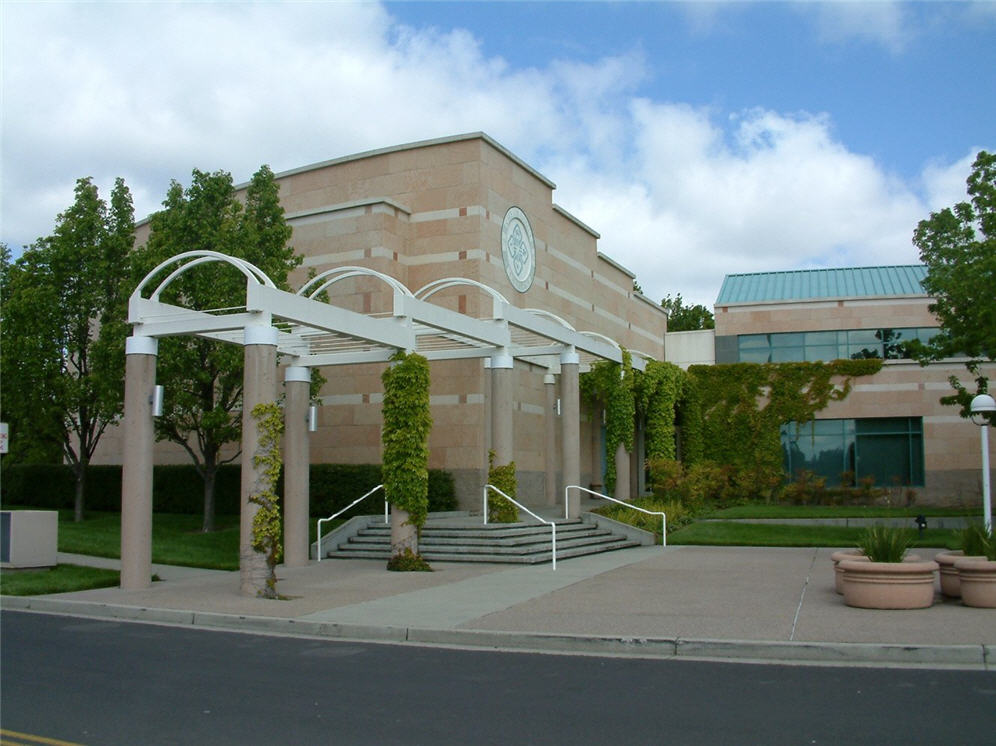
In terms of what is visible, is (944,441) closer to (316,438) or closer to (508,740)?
(316,438)

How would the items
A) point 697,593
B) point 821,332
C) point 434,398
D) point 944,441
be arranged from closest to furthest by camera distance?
point 697,593 < point 434,398 < point 944,441 < point 821,332

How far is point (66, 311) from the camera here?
25203 mm

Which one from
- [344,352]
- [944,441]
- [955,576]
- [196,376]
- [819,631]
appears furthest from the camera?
[944,441]

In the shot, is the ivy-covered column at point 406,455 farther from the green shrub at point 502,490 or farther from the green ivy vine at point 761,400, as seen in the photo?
the green ivy vine at point 761,400

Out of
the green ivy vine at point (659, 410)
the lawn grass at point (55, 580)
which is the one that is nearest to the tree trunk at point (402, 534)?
the lawn grass at point (55, 580)

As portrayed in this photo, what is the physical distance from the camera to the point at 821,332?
38.6 meters

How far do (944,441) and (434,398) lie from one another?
1792cm

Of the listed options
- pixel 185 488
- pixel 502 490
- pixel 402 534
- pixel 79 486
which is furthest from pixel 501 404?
pixel 79 486

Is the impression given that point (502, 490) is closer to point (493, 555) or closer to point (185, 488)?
point (493, 555)

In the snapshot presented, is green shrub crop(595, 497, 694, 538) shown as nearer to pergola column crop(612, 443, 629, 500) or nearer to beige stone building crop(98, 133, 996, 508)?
pergola column crop(612, 443, 629, 500)

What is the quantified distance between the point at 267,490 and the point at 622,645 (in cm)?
643

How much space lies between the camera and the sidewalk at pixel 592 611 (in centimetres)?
987

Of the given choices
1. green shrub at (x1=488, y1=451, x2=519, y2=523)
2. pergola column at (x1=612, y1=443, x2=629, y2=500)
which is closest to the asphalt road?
green shrub at (x1=488, y1=451, x2=519, y2=523)

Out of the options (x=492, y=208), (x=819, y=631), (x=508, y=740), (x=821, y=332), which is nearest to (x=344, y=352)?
(x=492, y=208)
